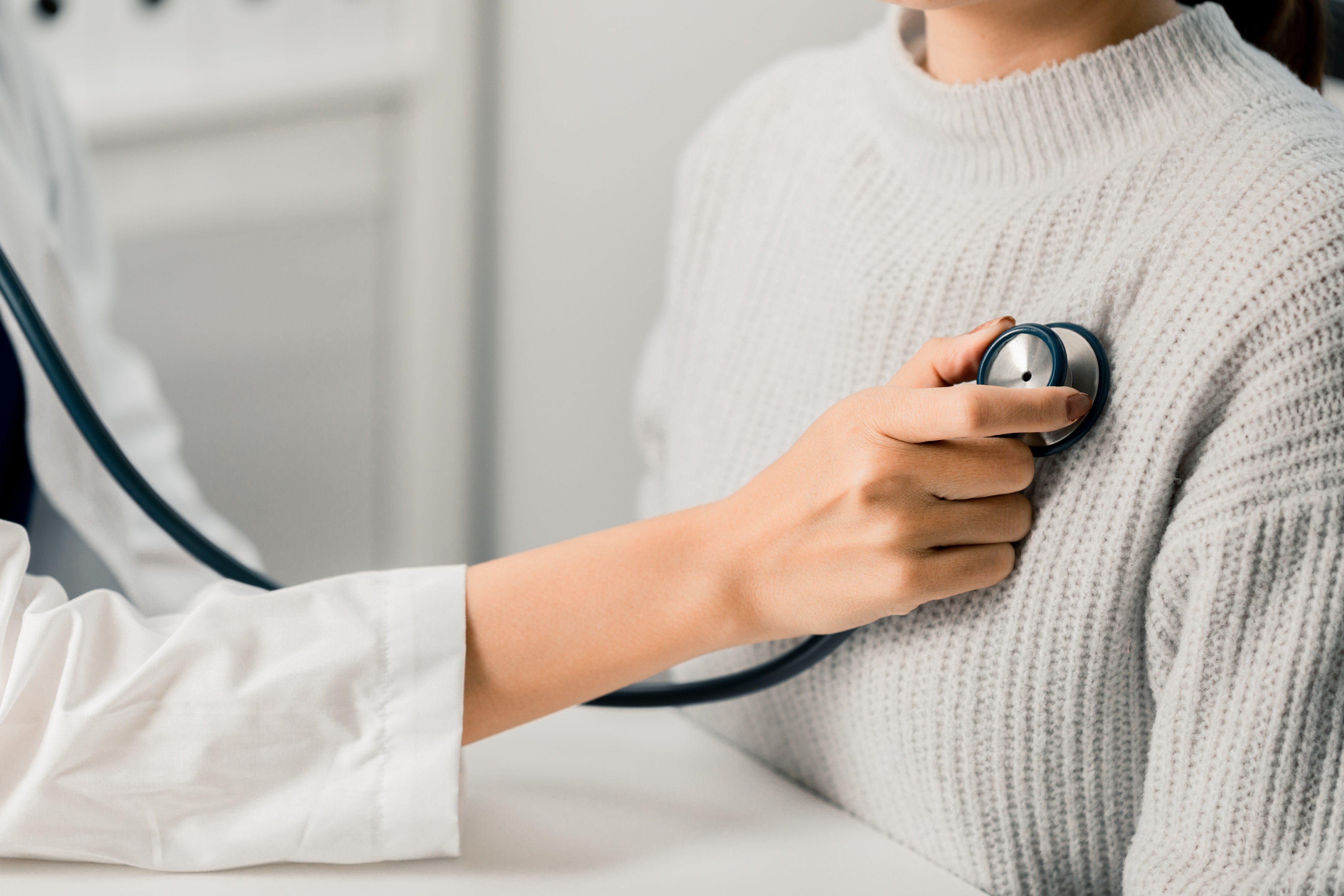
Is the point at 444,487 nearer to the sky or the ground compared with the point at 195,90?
nearer to the ground

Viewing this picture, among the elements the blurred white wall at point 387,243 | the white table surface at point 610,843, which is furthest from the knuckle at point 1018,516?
the blurred white wall at point 387,243

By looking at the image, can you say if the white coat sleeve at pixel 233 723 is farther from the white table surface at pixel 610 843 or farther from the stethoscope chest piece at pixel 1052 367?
the stethoscope chest piece at pixel 1052 367

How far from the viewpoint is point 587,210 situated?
1.55 metres

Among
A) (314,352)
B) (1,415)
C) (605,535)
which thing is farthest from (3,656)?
(314,352)

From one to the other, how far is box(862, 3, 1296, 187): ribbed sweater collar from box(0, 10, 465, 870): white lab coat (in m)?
0.44

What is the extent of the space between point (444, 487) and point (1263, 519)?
1428 millimetres

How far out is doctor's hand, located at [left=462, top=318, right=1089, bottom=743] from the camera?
0.58 metres

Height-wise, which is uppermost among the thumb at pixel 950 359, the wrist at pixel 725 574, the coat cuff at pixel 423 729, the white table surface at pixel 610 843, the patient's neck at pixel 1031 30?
the patient's neck at pixel 1031 30

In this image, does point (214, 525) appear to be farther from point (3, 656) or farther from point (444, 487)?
point (444, 487)

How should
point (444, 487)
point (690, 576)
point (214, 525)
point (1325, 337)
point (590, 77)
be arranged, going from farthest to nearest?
point (444, 487) → point (590, 77) → point (214, 525) → point (690, 576) → point (1325, 337)

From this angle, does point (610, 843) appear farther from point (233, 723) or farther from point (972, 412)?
point (972, 412)

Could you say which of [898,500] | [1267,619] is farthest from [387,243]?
[1267,619]

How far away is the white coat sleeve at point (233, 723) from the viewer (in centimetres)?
60

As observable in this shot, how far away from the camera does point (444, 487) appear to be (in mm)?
1780
